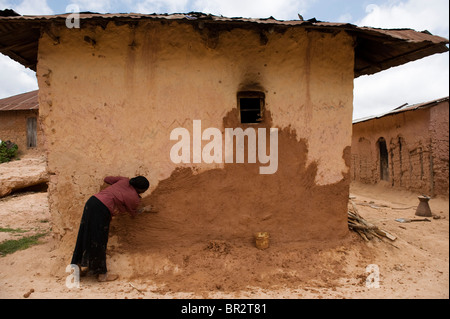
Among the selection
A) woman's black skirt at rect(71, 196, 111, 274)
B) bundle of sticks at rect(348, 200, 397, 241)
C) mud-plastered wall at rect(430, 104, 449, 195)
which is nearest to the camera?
woman's black skirt at rect(71, 196, 111, 274)

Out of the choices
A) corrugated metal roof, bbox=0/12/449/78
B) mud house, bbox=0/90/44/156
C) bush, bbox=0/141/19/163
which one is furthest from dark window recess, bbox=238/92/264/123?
bush, bbox=0/141/19/163

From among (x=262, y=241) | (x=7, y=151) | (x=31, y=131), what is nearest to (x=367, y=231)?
(x=262, y=241)

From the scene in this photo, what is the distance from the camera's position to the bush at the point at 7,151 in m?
12.9

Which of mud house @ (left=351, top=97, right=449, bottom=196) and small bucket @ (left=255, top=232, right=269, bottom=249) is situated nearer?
small bucket @ (left=255, top=232, right=269, bottom=249)

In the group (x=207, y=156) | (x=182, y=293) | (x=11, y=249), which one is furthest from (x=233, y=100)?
(x=11, y=249)

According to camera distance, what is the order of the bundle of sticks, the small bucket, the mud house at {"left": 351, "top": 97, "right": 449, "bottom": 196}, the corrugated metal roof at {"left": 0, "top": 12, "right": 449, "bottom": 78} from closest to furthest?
the corrugated metal roof at {"left": 0, "top": 12, "right": 449, "bottom": 78} < the small bucket < the bundle of sticks < the mud house at {"left": 351, "top": 97, "right": 449, "bottom": 196}

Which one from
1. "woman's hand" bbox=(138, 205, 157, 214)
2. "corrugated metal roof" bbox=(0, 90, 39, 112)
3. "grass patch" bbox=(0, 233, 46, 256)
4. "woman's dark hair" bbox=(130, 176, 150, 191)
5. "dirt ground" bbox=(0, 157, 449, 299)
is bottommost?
"dirt ground" bbox=(0, 157, 449, 299)

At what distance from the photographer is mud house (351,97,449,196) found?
7.67m

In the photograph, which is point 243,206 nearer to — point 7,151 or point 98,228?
point 98,228

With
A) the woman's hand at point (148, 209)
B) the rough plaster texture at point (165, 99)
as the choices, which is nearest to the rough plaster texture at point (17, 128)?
the rough plaster texture at point (165, 99)

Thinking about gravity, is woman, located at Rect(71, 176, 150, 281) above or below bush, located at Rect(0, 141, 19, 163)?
below

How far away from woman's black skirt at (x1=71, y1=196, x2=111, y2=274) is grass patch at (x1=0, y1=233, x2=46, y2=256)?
1.60 metres

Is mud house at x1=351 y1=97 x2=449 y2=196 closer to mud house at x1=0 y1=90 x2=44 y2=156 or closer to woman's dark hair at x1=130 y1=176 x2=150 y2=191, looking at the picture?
woman's dark hair at x1=130 y1=176 x2=150 y2=191

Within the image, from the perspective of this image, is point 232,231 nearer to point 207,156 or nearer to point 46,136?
point 207,156
